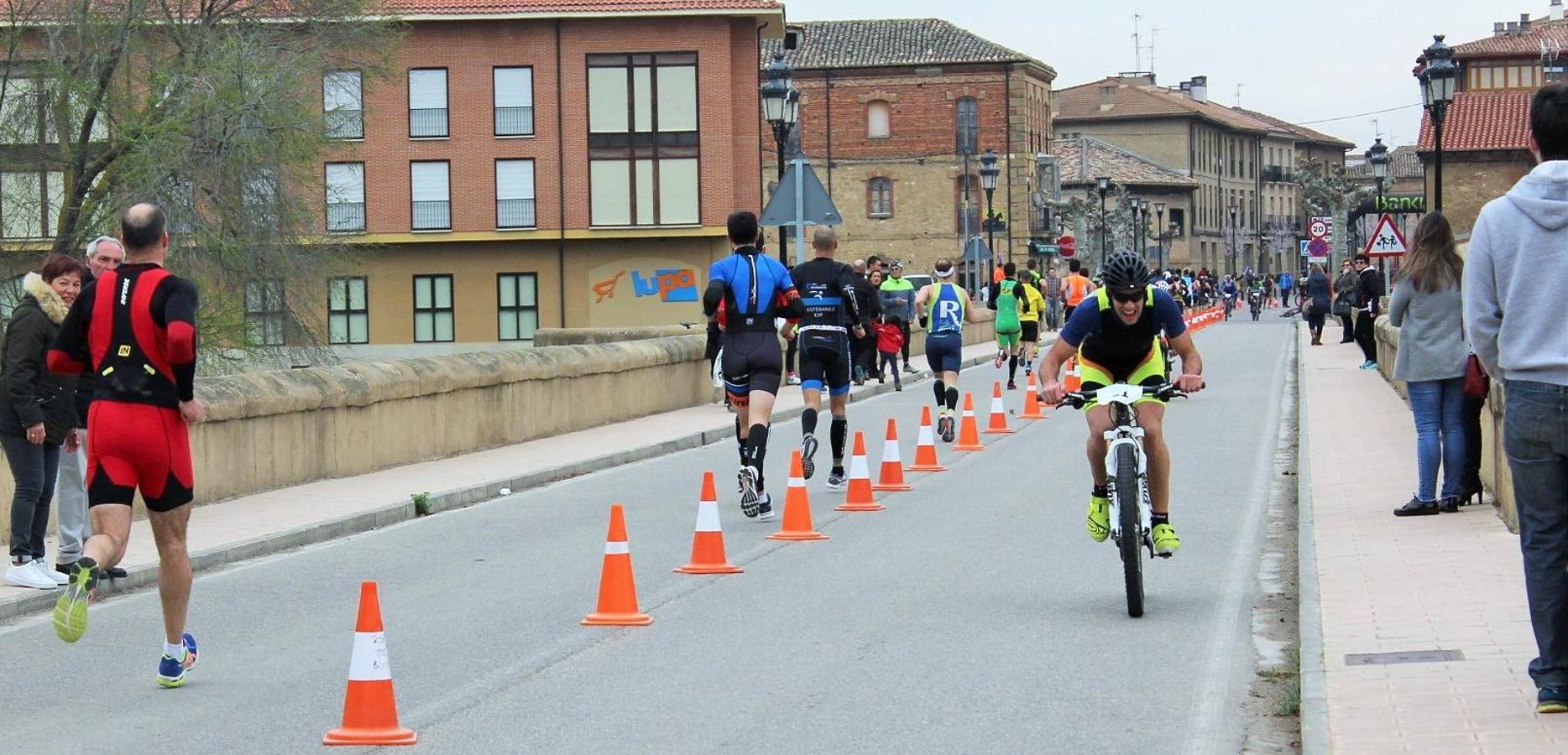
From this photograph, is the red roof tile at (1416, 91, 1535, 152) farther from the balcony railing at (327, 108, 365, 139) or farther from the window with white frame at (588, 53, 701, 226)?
the balcony railing at (327, 108, 365, 139)

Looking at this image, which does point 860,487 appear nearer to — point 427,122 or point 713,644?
point 713,644

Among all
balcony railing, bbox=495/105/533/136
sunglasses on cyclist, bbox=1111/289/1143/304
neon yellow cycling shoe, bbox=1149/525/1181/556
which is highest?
balcony railing, bbox=495/105/533/136

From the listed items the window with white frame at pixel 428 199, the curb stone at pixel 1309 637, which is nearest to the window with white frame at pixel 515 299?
the window with white frame at pixel 428 199

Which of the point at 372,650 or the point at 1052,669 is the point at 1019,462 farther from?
the point at 372,650

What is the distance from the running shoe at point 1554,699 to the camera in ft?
21.0

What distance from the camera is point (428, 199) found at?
195ft

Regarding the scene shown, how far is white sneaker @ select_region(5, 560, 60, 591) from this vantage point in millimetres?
10820

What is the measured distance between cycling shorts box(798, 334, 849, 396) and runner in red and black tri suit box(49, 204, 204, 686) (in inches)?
313

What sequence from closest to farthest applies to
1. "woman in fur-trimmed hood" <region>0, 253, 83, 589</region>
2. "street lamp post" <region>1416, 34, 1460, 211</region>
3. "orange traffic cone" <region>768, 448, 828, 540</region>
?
"woman in fur-trimmed hood" <region>0, 253, 83, 589</region>
"orange traffic cone" <region>768, 448, 828, 540</region>
"street lamp post" <region>1416, 34, 1460, 211</region>

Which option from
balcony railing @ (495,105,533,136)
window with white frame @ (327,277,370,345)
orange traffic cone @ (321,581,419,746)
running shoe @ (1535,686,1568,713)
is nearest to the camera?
running shoe @ (1535,686,1568,713)

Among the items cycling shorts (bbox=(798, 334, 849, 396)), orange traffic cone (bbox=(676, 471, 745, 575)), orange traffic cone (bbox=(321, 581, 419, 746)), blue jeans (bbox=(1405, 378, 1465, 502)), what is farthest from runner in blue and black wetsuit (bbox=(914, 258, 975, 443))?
orange traffic cone (bbox=(321, 581, 419, 746))

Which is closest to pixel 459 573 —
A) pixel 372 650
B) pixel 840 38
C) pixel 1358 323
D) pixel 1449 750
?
pixel 372 650

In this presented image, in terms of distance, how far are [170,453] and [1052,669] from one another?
3480 millimetres

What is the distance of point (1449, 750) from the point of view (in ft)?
20.0
